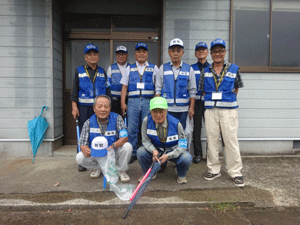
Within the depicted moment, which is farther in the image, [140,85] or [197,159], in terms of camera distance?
[197,159]

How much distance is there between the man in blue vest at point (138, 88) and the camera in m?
3.77

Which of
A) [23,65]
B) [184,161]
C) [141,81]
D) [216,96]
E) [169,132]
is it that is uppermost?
[23,65]

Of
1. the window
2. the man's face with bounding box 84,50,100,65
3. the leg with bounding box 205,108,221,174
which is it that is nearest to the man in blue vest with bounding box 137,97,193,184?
the leg with bounding box 205,108,221,174

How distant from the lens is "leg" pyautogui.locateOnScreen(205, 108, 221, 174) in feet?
10.7

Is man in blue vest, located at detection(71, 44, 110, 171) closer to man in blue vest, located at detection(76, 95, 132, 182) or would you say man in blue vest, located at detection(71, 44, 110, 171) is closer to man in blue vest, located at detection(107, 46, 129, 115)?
man in blue vest, located at detection(107, 46, 129, 115)

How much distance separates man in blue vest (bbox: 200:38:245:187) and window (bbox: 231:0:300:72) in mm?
1625

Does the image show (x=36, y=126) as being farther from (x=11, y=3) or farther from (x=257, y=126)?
(x=257, y=126)

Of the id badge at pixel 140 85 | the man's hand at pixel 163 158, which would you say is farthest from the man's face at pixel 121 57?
the man's hand at pixel 163 158

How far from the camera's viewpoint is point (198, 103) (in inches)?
157

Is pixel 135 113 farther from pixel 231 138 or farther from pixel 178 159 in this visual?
pixel 231 138

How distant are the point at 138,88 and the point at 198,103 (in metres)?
1.11

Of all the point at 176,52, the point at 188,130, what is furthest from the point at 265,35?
the point at 188,130

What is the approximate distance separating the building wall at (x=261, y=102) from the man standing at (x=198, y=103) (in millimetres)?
513

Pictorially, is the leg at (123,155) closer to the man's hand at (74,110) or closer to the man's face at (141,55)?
the man's hand at (74,110)
